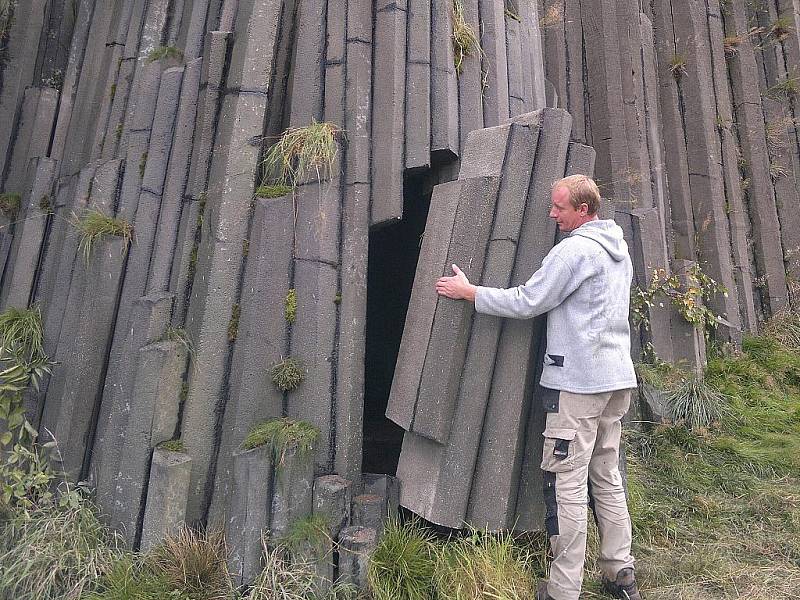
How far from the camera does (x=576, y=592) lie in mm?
3314

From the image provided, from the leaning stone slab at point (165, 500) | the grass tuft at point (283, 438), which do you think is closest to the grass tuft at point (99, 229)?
the leaning stone slab at point (165, 500)

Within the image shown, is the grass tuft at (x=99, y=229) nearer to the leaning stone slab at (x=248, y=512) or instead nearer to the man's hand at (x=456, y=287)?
the leaning stone slab at (x=248, y=512)

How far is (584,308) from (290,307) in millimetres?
1741

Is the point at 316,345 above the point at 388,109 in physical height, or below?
below

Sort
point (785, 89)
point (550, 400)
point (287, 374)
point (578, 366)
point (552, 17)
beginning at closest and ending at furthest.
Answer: point (578, 366) → point (550, 400) → point (287, 374) → point (552, 17) → point (785, 89)

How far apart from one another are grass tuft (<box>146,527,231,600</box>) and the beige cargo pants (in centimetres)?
179

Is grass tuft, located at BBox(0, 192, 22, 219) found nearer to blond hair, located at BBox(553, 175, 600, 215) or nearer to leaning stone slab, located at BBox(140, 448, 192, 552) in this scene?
leaning stone slab, located at BBox(140, 448, 192, 552)

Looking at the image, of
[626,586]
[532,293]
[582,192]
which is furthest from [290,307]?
[626,586]

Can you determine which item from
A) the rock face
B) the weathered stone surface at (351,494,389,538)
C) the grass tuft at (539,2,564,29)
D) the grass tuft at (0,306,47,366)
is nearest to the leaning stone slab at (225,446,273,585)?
the rock face

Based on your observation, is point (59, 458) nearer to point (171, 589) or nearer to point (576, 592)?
point (171, 589)

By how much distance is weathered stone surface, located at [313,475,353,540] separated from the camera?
3.69m

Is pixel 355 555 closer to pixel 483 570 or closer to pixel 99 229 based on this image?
pixel 483 570

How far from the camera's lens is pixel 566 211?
141 inches

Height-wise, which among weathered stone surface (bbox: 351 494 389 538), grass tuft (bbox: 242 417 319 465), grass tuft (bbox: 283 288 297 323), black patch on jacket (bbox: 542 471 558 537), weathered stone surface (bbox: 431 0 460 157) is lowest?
weathered stone surface (bbox: 351 494 389 538)
